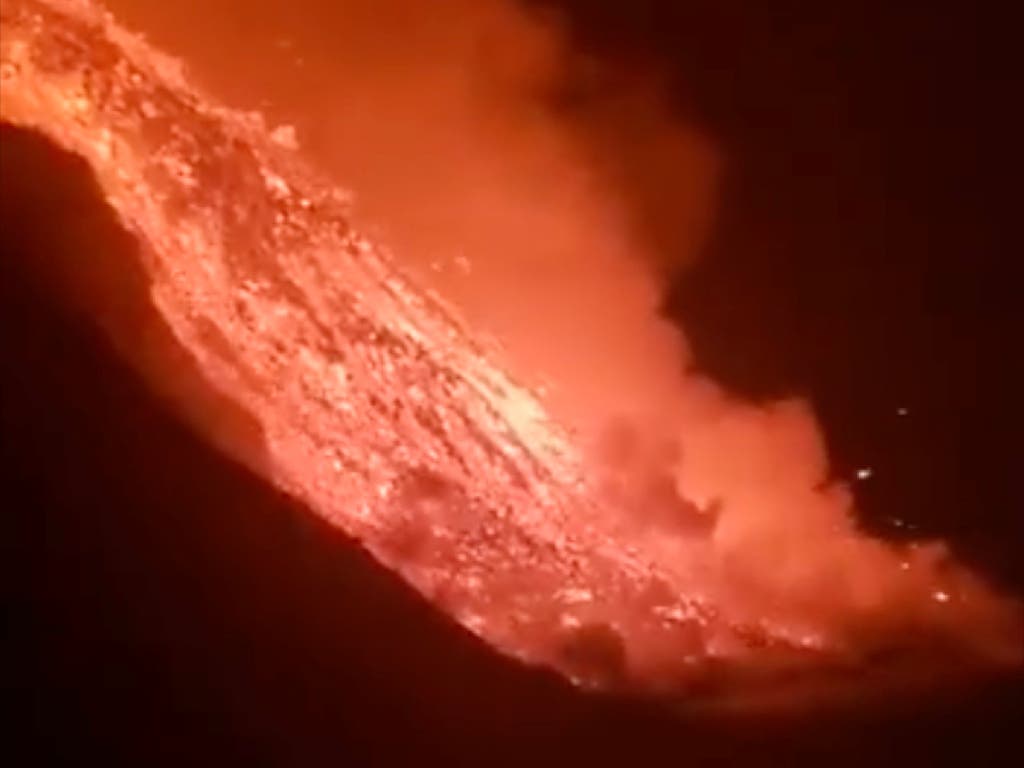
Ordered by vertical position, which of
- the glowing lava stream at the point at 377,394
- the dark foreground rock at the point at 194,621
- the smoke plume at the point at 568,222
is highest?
the smoke plume at the point at 568,222

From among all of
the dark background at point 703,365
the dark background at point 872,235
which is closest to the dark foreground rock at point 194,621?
the dark background at point 703,365

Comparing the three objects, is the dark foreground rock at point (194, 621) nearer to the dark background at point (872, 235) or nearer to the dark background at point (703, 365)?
the dark background at point (703, 365)

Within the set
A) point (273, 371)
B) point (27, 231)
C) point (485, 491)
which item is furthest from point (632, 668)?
point (27, 231)

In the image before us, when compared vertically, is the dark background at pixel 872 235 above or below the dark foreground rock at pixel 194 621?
above

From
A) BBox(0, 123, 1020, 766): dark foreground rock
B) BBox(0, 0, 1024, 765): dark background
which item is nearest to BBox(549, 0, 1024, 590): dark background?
BBox(0, 0, 1024, 765): dark background

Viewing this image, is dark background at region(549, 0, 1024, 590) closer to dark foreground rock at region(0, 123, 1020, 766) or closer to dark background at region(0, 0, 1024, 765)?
dark background at region(0, 0, 1024, 765)

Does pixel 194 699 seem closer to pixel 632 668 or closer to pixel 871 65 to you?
pixel 632 668
